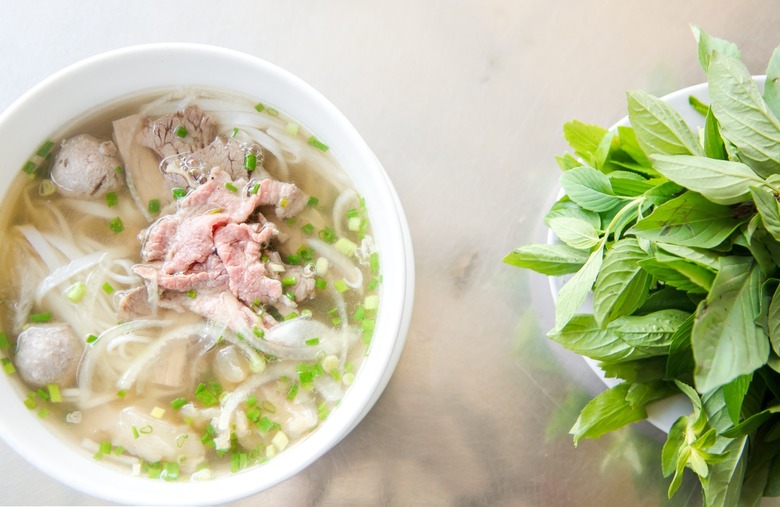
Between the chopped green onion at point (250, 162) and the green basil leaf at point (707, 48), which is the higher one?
the green basil leaf at point (707, 48)

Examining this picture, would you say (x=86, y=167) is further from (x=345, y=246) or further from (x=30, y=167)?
(x=345, y=246)

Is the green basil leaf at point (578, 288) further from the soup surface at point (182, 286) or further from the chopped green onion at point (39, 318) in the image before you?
the chopped green onion at point (39, 318)

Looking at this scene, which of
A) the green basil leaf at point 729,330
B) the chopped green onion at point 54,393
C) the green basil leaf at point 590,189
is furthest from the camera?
the chopped green onion at point 54,393

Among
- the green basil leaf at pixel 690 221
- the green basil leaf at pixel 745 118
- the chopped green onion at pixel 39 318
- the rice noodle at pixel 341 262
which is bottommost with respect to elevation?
the chopped green onion at pixel 39 318

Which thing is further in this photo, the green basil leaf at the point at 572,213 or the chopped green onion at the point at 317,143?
the chopped green onion at the point at 317,143

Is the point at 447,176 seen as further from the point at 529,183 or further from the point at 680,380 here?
the point at 680,380

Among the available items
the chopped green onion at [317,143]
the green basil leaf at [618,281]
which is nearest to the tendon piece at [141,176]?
the chopped green onion at [317,143]
